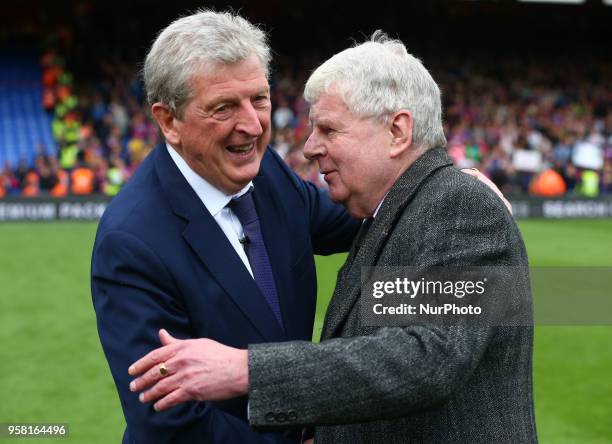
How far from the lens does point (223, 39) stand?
2348mm

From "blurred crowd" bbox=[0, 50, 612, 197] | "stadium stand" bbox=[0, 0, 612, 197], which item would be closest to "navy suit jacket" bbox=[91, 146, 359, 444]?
"stadium stand" bbox=[0, 0, 612, 197]

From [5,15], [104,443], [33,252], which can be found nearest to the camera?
[104,443]

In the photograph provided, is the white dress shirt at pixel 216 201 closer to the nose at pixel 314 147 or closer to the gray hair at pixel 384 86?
the nose at pixel 314 147

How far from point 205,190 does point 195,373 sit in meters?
0.74

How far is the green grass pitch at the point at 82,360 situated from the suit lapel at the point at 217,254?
376 centimetres

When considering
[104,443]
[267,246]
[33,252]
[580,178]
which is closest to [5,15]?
[33,252]

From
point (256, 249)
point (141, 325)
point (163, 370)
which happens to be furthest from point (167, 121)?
point (163, 370)

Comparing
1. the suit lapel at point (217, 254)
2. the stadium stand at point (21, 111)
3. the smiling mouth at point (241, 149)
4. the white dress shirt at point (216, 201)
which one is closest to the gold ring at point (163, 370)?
the suit lapel at point (217, 254)

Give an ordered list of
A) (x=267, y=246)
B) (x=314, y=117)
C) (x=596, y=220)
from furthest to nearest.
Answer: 1. (x=596, y=220)
2. (x=267, y=246)
3. (x=314, y=117)

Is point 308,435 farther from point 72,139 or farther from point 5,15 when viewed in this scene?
point 5,15

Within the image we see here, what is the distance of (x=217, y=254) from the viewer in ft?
8.04

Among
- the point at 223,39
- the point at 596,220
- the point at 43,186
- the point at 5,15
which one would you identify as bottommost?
the point at 596,220

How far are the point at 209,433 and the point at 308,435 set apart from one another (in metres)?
0.59

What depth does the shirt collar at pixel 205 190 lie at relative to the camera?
2547 millimetres
